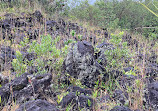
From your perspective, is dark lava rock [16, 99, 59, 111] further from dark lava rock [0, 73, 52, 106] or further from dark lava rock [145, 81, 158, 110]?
dark lava rock [145, 81, 158, 110]

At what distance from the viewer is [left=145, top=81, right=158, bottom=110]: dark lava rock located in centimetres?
213

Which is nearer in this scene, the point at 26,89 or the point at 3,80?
the point at 26,89

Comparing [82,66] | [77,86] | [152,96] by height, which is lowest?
[77,86]

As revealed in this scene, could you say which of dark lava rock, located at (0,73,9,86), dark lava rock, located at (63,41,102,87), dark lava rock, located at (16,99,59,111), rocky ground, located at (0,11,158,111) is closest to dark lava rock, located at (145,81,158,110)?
rocky ground, located at (0,11,158,111)

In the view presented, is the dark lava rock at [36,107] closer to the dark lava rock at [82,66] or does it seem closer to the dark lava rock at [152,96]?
the dark lava rock at [82,66]

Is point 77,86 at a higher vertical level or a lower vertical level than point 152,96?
lower

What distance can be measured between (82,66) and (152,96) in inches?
56.4

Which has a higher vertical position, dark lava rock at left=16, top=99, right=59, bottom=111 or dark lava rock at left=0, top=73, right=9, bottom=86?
dark lava rock at left=16, top=99, right=59, bottom=111

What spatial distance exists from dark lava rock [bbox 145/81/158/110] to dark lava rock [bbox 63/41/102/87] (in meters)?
1.14

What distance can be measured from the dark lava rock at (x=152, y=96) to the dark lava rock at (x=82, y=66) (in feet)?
3.73

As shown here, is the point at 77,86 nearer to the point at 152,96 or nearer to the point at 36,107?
the point at 36,107

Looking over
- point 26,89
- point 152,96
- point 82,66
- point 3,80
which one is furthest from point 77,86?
point 3,80

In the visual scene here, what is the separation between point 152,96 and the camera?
2.22 m

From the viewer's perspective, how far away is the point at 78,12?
15805 mm
